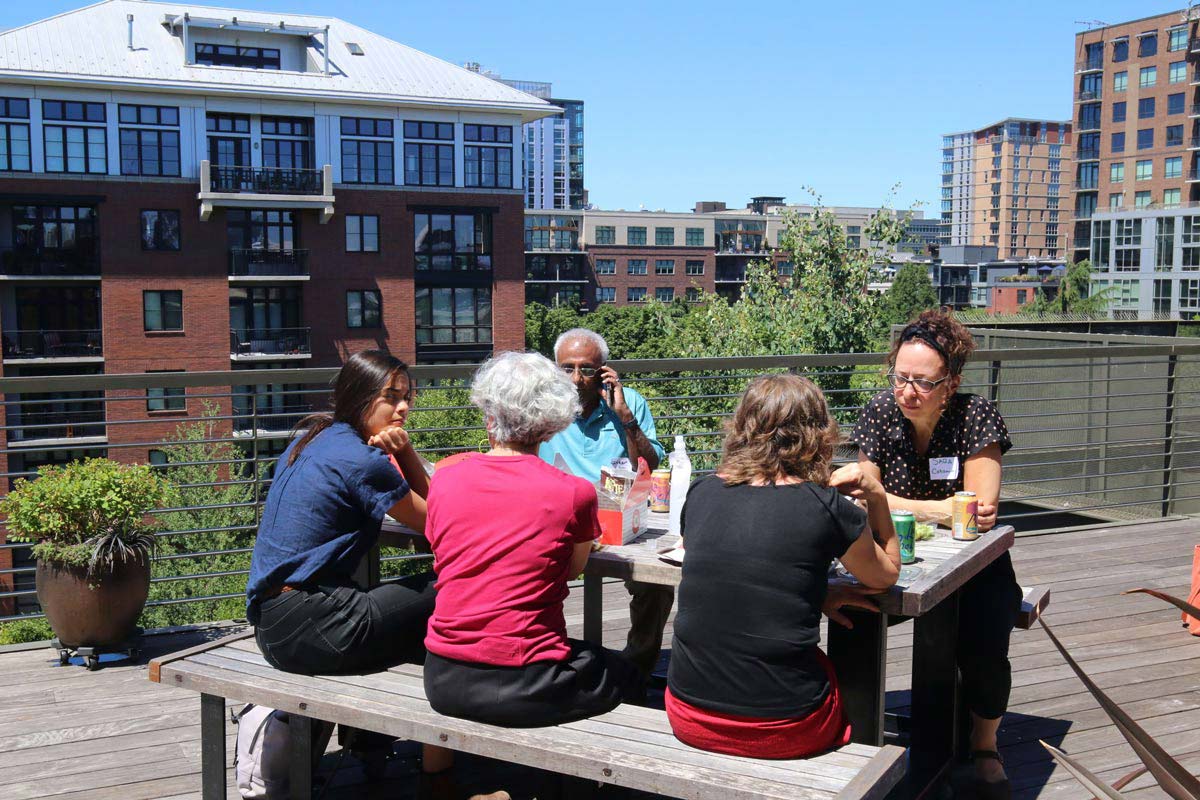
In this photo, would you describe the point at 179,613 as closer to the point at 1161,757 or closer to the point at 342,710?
the point at 342,710

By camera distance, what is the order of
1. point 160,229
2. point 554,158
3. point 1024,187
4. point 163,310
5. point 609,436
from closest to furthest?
point 609,436
point 160,229
point 163,310
point 554,158
point 1024,187

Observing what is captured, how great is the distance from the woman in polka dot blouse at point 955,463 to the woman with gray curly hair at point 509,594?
947 mm

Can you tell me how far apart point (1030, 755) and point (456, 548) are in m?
2.07

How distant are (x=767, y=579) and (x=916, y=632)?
1.03 meters

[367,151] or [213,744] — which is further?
[367,151]

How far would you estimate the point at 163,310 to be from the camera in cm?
3878

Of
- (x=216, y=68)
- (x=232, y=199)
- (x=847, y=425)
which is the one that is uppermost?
(x=216, y=68)

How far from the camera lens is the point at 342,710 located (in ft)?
8.82

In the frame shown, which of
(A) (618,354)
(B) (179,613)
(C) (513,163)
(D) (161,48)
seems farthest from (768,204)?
(B) (179,613)

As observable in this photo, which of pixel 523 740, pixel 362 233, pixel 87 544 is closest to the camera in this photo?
pixel 523 740

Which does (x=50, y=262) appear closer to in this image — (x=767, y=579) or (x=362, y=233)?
(x=362, y=233)

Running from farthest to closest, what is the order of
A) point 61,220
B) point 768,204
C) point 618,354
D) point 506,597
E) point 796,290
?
point 768,204, point 618,354, point 61,220, point 796,290, point 506,597

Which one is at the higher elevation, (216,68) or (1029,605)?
(216,68)

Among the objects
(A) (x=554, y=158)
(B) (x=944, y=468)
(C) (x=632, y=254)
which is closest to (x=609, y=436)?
(B) (x=944, y=468)
